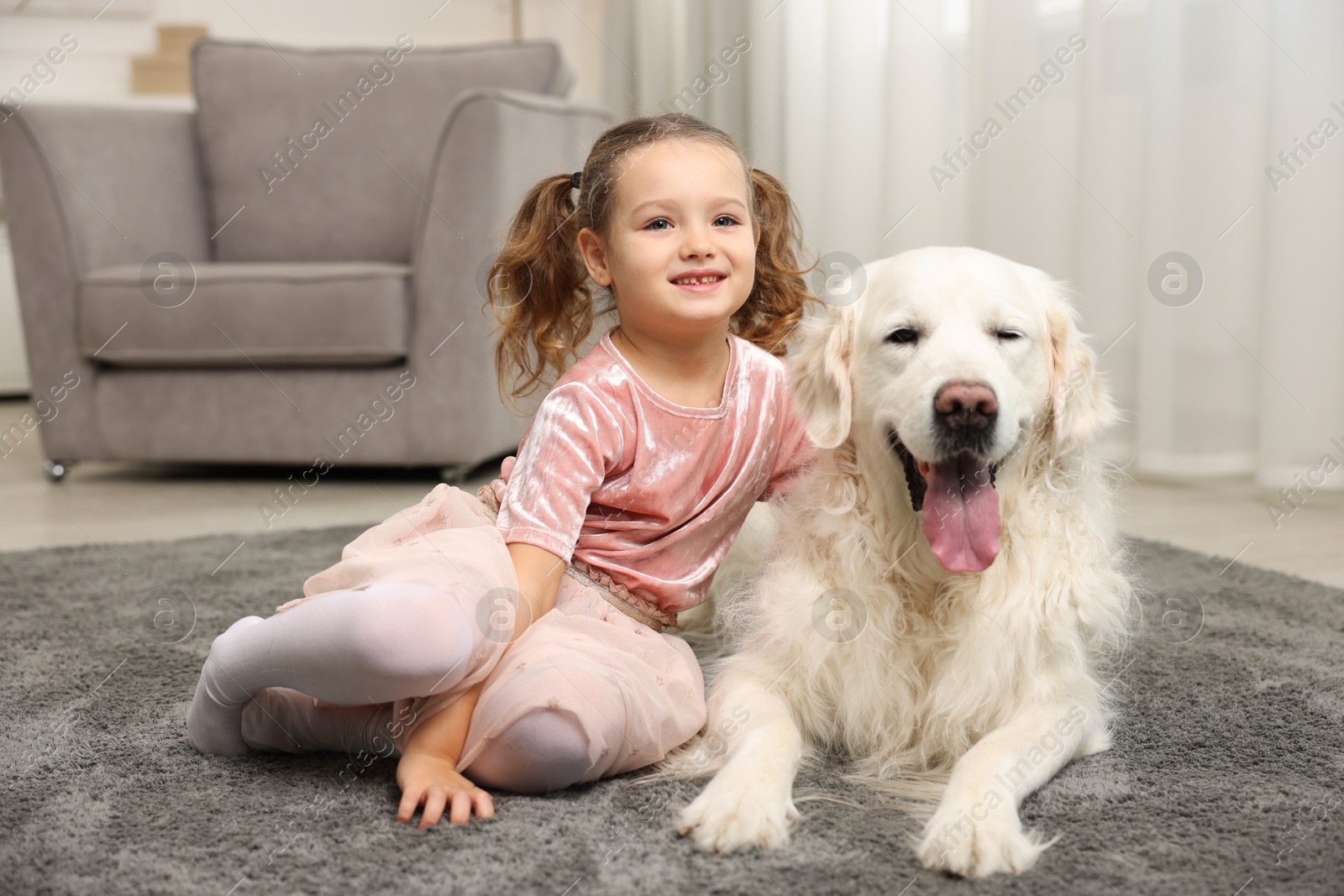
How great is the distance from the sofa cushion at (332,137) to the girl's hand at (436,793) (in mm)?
2988

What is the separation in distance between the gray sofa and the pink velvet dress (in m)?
1.61

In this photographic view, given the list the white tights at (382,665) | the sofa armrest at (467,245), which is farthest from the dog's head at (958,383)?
the sofa armrest at (467,245)

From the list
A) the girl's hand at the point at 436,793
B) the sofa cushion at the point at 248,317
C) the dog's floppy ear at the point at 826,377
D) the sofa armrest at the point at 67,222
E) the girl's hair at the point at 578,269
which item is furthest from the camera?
the sofa armrest at the point at 67,222

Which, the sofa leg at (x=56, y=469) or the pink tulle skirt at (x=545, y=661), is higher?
the pink tulle skirt at (x=545, y=661)

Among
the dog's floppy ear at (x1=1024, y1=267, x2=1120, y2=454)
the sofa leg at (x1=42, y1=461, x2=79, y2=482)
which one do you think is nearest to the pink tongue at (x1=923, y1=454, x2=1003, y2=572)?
the dog's floppy ear at (x1=1024, y1=267, x2=1120, y2=454)

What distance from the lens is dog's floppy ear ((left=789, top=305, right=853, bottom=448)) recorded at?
134 cm

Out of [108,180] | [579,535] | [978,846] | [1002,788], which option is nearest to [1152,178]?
[579,535]

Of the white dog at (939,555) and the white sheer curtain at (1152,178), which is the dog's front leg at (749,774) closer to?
the white dog at (939,555)

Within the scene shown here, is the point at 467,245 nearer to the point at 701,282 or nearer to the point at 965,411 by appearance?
the point at 701,282

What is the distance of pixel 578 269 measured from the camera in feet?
5.81

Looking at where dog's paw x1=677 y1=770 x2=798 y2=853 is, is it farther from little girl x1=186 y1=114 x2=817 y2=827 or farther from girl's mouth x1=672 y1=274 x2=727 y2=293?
girl's mouth x1=672 y1=274 x2=727 y2=293

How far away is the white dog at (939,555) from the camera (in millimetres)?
1235

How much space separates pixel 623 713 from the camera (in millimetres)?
1218

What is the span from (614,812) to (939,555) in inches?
18.1
